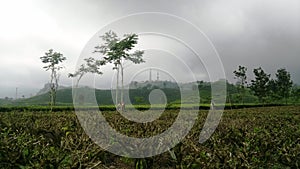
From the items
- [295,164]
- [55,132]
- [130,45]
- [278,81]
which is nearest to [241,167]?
[295,164]

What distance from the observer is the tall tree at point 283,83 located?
33656mm

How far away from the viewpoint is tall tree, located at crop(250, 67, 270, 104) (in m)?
31.1

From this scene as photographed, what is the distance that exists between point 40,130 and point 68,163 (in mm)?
4149

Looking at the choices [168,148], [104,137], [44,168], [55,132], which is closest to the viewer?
[44,168]

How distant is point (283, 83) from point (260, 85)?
213 inches

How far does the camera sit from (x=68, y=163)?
3387mm

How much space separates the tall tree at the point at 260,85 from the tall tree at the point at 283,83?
2711 mm

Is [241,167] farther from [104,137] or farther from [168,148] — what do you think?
[104,137]

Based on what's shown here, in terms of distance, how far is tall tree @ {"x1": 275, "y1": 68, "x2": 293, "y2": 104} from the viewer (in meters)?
33.7

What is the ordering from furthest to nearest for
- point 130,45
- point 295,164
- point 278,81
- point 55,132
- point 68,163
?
point 278,81, point 130,45, point 55,132, point 295,164, point 68,163

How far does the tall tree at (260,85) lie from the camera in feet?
102

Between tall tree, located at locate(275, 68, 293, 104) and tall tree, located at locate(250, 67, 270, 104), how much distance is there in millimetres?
2711

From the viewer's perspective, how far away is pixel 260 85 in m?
31.5

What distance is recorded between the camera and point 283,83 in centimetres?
3512
